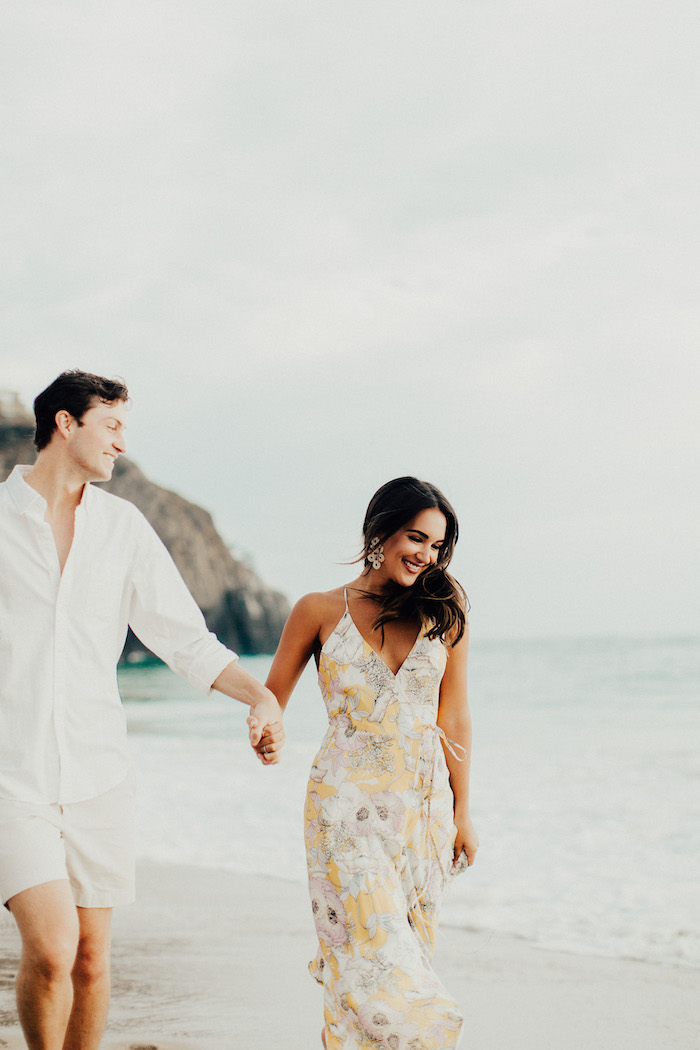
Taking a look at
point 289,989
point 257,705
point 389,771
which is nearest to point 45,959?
point 257,705

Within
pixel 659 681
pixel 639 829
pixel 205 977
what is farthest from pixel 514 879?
pixel 659 681

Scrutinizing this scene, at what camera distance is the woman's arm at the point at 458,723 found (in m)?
3.44

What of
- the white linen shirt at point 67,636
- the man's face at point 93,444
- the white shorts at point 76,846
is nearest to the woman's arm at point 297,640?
the white linen shirt at point 67,636

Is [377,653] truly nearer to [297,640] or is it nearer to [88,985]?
[297,640]

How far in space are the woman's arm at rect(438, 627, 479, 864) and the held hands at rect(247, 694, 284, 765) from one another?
59 centimetres

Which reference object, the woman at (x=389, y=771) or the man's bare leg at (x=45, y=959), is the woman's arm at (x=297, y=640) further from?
the man's bare leg at (x=45, y=959)

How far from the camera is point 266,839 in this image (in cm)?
906

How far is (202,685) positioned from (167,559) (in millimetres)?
419

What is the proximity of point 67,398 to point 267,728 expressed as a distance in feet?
3.87

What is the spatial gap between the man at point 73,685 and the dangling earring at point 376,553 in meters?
0.60

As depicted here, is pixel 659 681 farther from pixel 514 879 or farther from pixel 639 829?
pixel 514 879

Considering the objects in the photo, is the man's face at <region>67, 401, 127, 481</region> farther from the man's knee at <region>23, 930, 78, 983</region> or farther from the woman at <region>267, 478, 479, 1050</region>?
the man's knee at <region>23, 930, 78, 983</region>

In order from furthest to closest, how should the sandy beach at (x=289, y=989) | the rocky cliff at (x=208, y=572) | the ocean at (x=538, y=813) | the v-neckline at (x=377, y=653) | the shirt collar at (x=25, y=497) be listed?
the rocky cliff at (x=208, y=572) < the ocean at (x=538, y=813) < the sandy beach at (x=289, y=989) < the v-neckline at (x=377, y=653) < the shirt collar at (x=25, y=497)

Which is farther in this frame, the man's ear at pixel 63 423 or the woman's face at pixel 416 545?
the woman's face at pixel 416 545
